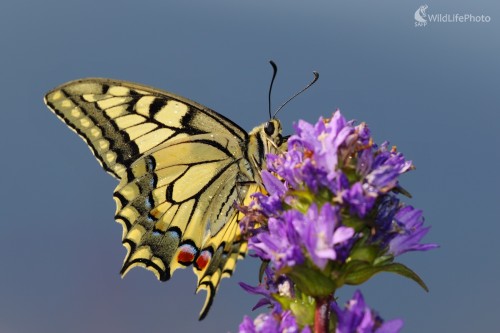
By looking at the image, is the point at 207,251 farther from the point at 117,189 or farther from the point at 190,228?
the point at 117,189

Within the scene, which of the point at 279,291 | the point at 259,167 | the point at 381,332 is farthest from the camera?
the point at 259,167

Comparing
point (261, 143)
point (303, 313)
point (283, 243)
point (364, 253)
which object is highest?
point (261, 143)

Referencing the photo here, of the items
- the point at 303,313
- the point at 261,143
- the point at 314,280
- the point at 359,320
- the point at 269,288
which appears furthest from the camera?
the point at 261,143

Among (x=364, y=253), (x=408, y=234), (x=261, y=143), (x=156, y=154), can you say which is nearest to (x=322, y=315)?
(x=364, y=253)

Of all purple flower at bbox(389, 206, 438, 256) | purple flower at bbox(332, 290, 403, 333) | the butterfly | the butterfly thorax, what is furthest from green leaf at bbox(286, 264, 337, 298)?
the butterfly

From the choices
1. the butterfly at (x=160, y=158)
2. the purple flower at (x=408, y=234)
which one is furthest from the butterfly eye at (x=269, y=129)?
the purple flower at (x=408, y=234)

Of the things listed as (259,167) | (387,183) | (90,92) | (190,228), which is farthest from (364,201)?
(90,92)

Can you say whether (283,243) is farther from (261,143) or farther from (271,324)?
(261,143)
